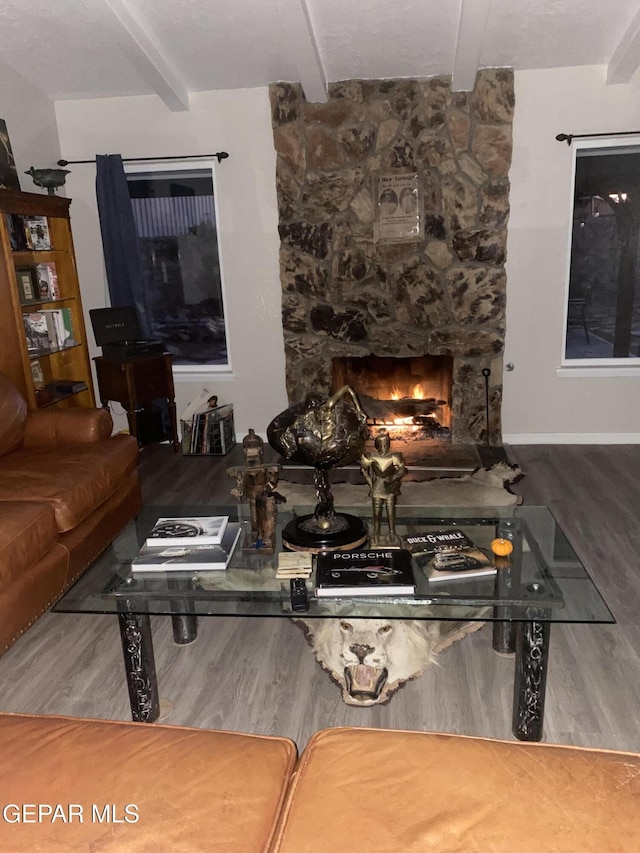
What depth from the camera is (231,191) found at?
14.3ft

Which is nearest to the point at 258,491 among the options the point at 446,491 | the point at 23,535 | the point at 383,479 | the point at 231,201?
the point at 383,479

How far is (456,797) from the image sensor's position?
1.04m

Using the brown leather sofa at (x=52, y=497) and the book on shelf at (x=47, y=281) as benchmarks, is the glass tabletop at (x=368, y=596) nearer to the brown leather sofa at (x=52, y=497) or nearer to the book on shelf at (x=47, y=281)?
the brown leather sofa at (x=52, y=497)

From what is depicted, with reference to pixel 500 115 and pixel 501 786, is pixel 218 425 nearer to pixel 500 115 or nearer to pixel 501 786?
pixel 500 115

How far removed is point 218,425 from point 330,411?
265 cm

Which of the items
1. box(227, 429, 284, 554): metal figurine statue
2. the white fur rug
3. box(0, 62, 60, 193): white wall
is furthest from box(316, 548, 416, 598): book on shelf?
box(0, 62, 60, 193): white wall

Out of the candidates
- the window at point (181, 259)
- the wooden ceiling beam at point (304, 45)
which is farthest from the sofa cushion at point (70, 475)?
the wooden ceiling beam at point (304, 45)

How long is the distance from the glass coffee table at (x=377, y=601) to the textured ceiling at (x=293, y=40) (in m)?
2.67

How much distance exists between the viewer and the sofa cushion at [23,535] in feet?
7.02

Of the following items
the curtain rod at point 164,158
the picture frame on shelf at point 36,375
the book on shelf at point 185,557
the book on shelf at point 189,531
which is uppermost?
the curtain rod at point 164,158

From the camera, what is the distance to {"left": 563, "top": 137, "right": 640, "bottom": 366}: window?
411 centimetres

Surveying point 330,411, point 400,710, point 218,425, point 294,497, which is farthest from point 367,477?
point 218,425

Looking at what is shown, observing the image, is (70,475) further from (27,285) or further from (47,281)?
(47,281)

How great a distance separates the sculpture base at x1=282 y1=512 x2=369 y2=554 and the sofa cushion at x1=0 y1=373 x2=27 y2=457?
1626 millimetres
